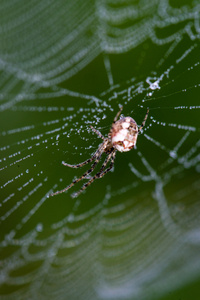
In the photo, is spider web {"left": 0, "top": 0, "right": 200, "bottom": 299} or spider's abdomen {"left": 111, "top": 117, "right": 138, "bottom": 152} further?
spider web {"left": 0, "top": 0, "right": 200, "bottom": 299}

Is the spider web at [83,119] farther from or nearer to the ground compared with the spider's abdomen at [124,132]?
farther from the ground

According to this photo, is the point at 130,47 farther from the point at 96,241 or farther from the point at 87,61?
the point at 96,241

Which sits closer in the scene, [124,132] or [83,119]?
[124,132]

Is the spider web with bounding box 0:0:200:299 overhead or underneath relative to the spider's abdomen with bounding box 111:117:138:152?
overhead

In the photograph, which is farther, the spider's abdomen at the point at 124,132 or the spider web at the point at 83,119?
the spider web at the point at 83,119

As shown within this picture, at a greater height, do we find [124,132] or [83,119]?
[83,119]
